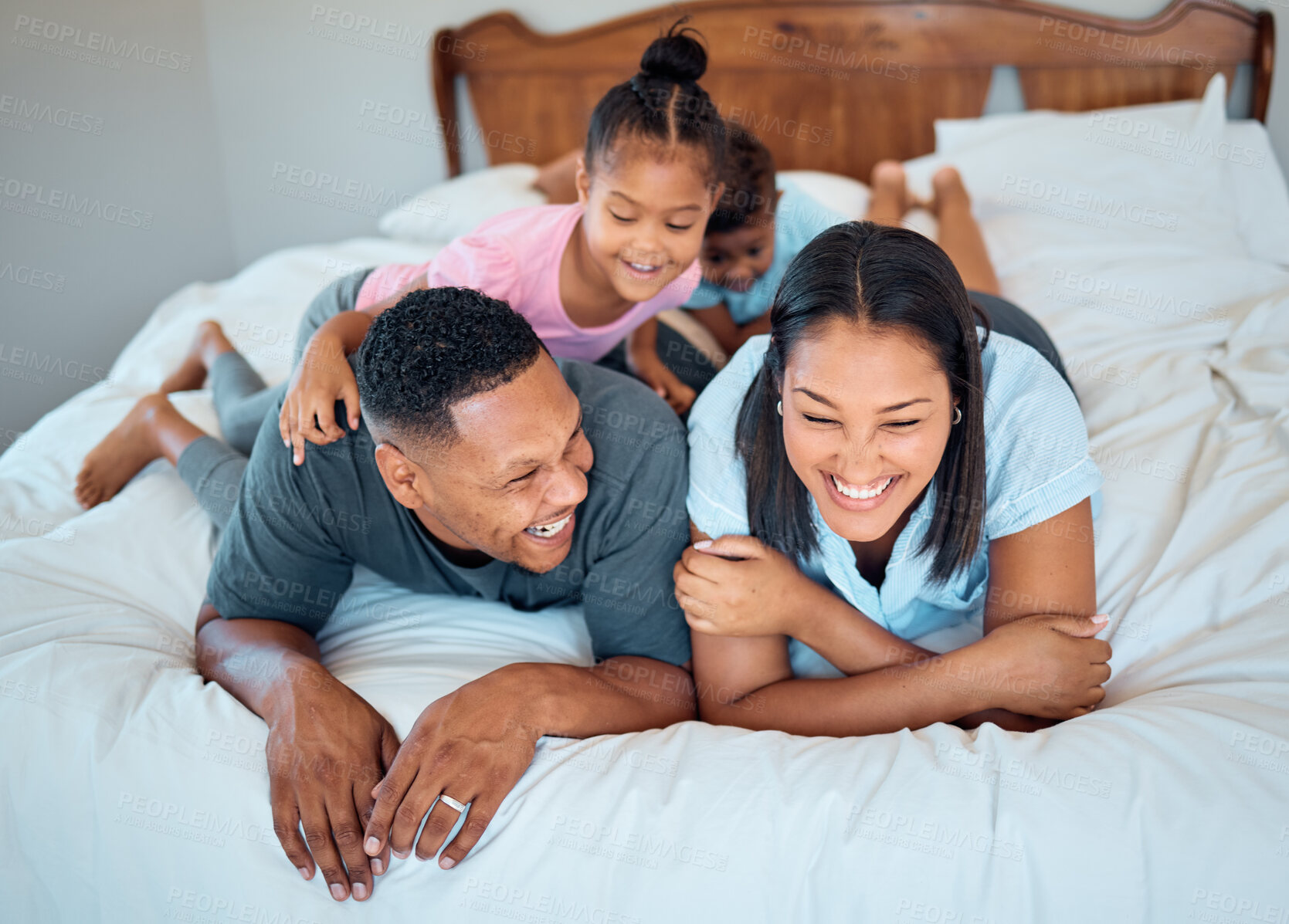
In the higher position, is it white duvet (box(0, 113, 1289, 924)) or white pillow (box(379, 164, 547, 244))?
white pillow (box(379, 164, 547, 244))

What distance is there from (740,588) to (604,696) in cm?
22

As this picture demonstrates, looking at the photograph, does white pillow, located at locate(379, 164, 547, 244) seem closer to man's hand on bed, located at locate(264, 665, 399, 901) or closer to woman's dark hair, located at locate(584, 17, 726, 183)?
woman's dark hair, located at locate(584, 17, 726, 183)

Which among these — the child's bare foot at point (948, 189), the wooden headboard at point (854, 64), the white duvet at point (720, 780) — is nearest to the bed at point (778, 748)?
the white duvet at point (720, 780)

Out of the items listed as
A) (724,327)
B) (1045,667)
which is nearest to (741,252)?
(724,327)

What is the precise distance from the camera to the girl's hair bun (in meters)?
1.51

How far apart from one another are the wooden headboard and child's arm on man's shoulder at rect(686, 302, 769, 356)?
82 centimetres

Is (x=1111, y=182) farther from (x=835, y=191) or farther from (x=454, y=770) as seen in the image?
(x=454, y=770)

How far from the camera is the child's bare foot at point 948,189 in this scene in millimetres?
2285

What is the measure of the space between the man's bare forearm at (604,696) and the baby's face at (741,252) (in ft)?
3.22

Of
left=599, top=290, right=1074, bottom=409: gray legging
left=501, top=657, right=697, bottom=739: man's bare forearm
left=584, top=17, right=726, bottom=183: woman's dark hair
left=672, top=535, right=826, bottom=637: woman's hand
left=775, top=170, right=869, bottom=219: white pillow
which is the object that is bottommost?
left=501, top=657, right=697, bottom=739: man's bare forearm

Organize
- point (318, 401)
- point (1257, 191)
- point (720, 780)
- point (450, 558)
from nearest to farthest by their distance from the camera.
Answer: point (720, 780)
point (318, 401)
point (450, 558)
point (1257, 191)

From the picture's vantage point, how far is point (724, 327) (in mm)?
2254

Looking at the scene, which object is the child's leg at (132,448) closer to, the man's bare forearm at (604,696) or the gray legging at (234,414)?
the gray legging at (234,414)

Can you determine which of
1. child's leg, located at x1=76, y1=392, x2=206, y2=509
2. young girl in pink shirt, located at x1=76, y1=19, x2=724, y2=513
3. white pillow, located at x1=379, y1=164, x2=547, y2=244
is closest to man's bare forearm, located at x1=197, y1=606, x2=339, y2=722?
young girl in pink shirt, located at x1=76, y1=19, x2=724, y2=513
